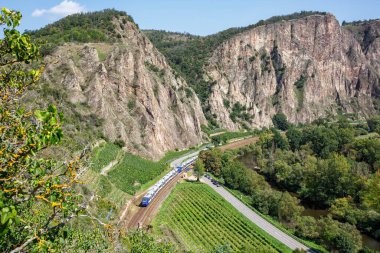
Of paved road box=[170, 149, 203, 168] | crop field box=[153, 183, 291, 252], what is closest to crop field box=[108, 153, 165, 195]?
paved road box=[170, 149, 203, 168]

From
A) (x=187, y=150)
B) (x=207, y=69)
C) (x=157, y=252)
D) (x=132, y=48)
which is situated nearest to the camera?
(x=157, y=252)

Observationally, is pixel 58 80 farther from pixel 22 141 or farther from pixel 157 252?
pixel 22 141

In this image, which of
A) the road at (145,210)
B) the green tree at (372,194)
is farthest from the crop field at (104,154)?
the green tree at (372,194)

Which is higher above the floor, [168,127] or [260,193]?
[168,127]

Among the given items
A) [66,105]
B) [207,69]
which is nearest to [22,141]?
[66,105]

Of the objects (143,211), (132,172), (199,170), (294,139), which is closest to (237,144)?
(294,139)

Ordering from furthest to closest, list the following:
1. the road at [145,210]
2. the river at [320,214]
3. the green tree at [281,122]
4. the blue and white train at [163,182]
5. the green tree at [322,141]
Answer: the green tree at [281,122] < the green tree at [322,141] < the blue and white train at [163,182] < the river at [320,214] < the road at [145,210]

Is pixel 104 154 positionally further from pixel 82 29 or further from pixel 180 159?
pixel 82 29

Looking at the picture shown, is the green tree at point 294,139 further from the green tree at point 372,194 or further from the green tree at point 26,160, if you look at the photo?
the green tree at point 26,160
